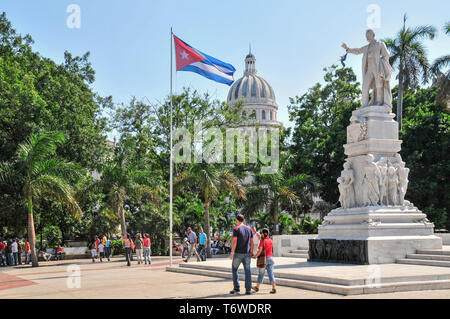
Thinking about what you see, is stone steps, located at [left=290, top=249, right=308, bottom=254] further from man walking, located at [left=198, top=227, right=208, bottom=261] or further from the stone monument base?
man walking, located at [left=198, top=227, right=208, bottom=261]

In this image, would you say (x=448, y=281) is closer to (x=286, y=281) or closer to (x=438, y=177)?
(x=286, y=281)

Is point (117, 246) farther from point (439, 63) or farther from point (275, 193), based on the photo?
point (439, 63)

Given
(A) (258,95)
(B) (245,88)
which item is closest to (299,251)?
(B) (245,88)

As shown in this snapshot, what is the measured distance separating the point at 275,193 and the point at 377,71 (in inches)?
667

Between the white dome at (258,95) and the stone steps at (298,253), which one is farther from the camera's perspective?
the white dome at (258,95)

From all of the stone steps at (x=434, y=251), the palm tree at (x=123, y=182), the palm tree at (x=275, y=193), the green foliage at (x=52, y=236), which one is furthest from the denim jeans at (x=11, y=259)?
the stone steps at (x=434, y=251)

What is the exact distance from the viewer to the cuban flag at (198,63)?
20.9 m

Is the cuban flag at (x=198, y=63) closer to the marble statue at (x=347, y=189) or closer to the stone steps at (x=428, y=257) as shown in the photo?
the marble statue at (x=347, y=189)

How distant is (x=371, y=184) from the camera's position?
1645 cm

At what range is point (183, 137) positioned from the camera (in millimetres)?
36625

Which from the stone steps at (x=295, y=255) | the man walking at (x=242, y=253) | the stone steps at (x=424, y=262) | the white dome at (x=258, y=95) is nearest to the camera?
the man walking at (x=242, y=253)


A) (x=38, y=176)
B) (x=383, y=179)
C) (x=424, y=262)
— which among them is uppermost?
(x=38, y=176)

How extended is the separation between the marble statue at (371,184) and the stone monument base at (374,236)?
313mm

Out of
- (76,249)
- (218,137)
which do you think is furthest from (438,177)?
(76,249)
